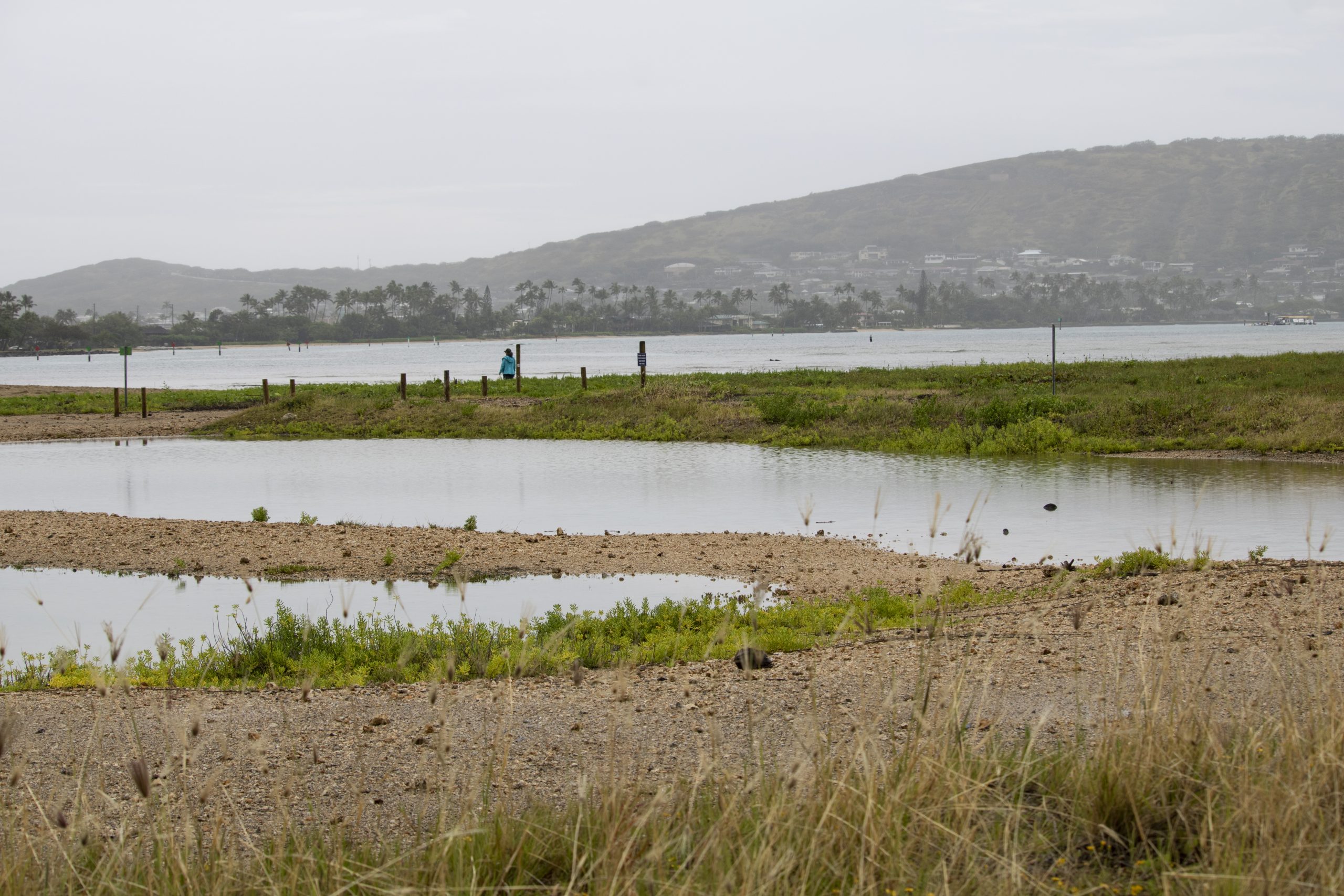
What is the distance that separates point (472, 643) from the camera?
906 cm

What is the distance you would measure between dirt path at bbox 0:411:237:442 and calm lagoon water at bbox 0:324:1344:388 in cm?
2379

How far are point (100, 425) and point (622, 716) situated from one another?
35.5 m

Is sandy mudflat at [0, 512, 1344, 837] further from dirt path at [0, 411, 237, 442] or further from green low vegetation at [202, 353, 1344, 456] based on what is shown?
dirt path at [0, 411, 237, 442]

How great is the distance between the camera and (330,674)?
873 cm

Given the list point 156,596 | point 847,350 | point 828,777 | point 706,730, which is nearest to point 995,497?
point 156,596

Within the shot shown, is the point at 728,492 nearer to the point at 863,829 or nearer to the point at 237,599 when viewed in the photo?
the point at 237,599

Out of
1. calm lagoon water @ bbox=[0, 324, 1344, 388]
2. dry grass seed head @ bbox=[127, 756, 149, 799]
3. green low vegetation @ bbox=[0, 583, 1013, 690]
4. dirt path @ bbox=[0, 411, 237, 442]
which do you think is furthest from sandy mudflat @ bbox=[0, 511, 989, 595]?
calm lagoon water @ bbox=[0, 324, 1344, 388]

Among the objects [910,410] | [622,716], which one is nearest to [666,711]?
[622,716]

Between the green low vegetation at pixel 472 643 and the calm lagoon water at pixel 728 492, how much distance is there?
253cm

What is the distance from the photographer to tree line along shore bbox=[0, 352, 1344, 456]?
2720 centimetres

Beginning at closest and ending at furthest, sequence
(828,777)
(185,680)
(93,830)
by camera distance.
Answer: (828,777)
(93,830)
(185,680)

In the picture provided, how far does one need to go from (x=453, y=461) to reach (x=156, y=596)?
14749mm

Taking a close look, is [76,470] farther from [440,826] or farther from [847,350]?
[847,350]

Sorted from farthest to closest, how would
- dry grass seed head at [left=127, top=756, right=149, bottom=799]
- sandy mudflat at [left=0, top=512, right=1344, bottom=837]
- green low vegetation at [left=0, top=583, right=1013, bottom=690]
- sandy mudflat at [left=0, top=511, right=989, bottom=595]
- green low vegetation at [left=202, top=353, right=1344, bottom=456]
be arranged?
green low vegetation at [left=202, top=353, right=1344, bottom=456] → sandy mudflat at [left=0, top=511, right=989, bottom=595] → green low vegetation at [left=0, top=583, right=1013, bottom=690] → sandy mudflat at [left=0, top=512, right=1344, bottom=837] → dry grass seed head at [left=127, top=756, right=149, bottom=799]
